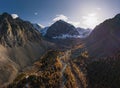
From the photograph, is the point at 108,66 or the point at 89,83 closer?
the point at 89,83

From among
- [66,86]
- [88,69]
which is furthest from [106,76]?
[66,86]

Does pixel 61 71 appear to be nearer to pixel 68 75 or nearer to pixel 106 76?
pixel 68 75

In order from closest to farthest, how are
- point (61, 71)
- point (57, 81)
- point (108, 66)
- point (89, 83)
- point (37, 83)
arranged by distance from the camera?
point (37, 83)
point (57, 81)
point (89, 83)
point (61, 71)
point (108, 66)

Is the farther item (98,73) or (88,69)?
(88,69)

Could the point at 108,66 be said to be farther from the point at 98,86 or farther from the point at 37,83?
the point at 37,83

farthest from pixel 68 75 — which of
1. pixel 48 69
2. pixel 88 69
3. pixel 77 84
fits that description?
pixel 88 69

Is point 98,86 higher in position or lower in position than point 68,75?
lower

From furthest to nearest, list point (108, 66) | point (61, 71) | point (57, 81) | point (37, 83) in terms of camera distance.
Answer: point (108, 66) < point (61, 71) < point (57, 81) < point (37, 83)

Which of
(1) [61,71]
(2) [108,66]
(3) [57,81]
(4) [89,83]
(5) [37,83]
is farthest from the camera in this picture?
(2) [108,66]

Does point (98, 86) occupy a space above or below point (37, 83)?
below
